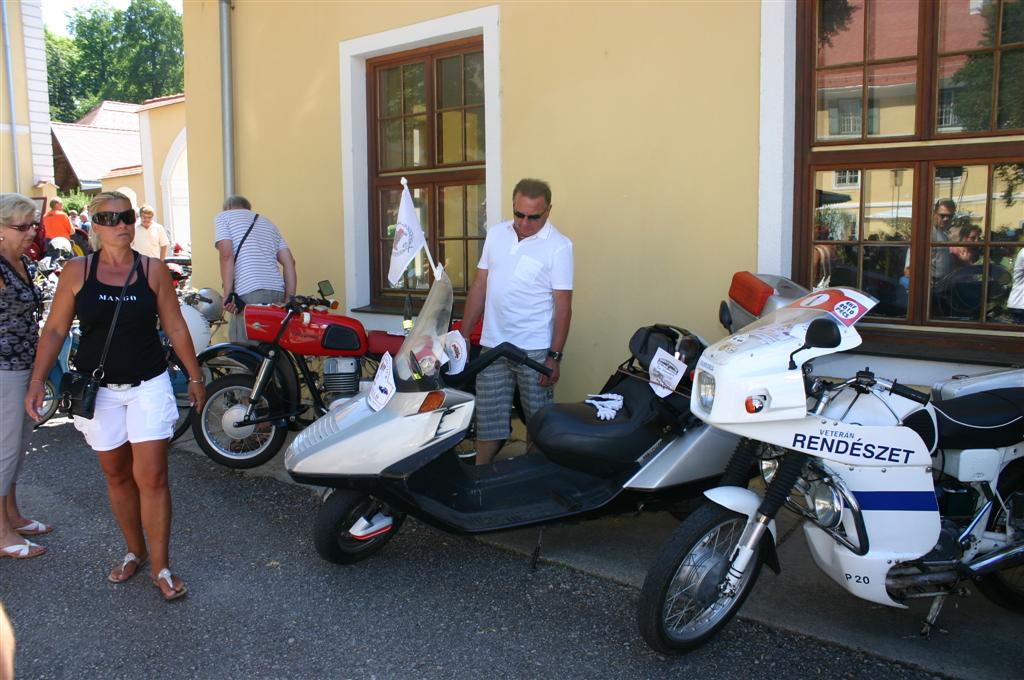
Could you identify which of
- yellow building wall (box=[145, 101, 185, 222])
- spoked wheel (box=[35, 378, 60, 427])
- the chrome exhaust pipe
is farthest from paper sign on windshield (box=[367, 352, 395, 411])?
yellow building wall (box=[145, 101, 185, 222])

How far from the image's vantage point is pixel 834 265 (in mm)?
4535

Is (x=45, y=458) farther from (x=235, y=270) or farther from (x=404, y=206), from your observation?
(x=404, y=206)

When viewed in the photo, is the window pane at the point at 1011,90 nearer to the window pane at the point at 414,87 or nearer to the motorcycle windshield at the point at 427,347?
the motorcycle windshield at the point at 427,347

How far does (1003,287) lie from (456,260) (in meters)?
3.55

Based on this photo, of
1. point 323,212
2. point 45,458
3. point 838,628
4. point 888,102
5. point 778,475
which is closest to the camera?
point 778,475

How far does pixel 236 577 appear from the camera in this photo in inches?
145

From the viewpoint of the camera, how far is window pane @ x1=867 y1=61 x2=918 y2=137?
169 inches

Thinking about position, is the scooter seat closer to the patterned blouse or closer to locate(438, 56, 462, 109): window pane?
the patterned blouse

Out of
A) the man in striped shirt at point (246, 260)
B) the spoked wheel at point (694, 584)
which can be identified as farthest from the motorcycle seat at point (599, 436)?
the man in striped shirt at point (246, 260)

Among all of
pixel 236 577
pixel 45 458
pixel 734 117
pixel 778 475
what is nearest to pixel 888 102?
pixel 734 117

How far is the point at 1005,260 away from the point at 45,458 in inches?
235

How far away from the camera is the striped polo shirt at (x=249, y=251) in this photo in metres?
5.76

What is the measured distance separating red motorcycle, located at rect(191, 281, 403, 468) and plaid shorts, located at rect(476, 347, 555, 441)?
36.1 inches

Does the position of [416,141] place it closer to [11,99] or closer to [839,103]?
[839,103]
